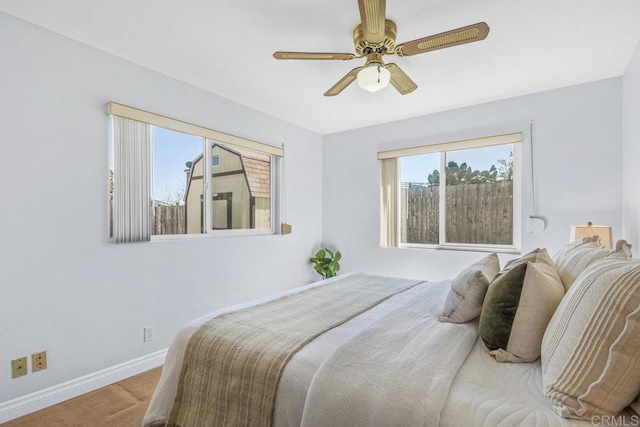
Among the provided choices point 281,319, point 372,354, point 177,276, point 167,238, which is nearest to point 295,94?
point 167,238

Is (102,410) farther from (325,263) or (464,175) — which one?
(464,175)

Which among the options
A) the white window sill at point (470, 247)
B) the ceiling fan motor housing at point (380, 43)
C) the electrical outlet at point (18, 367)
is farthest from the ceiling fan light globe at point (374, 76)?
the electrical outlet at point (18, 367)

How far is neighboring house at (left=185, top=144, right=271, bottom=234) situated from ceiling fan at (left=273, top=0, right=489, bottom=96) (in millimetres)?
1587

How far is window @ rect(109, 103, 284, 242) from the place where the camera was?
7.93ft

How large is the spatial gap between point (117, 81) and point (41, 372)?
2.10 metres

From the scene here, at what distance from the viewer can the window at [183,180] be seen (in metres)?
2.42

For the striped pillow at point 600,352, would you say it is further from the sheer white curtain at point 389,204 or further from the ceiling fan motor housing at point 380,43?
the sheer white curtain at point 389,204

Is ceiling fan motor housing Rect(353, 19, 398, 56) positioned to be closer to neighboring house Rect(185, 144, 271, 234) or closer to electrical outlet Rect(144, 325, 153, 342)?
neighboring house Rect(185, 144, 271, 234)

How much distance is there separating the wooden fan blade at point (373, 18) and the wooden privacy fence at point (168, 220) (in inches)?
84.5

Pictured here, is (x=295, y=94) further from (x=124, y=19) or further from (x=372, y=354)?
(x=372, y=354)

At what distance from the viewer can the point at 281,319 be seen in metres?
1.68

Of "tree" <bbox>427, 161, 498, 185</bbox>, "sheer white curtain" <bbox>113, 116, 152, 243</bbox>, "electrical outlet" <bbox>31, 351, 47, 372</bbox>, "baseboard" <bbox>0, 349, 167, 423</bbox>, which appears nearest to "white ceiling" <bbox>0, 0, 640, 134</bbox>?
"sheer white curtain" <bbox>113, 116, 152, 243</bbox>

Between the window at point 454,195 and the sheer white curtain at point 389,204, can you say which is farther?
the sheer white curtain at point 389,204

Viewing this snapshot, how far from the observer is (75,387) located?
214cm
